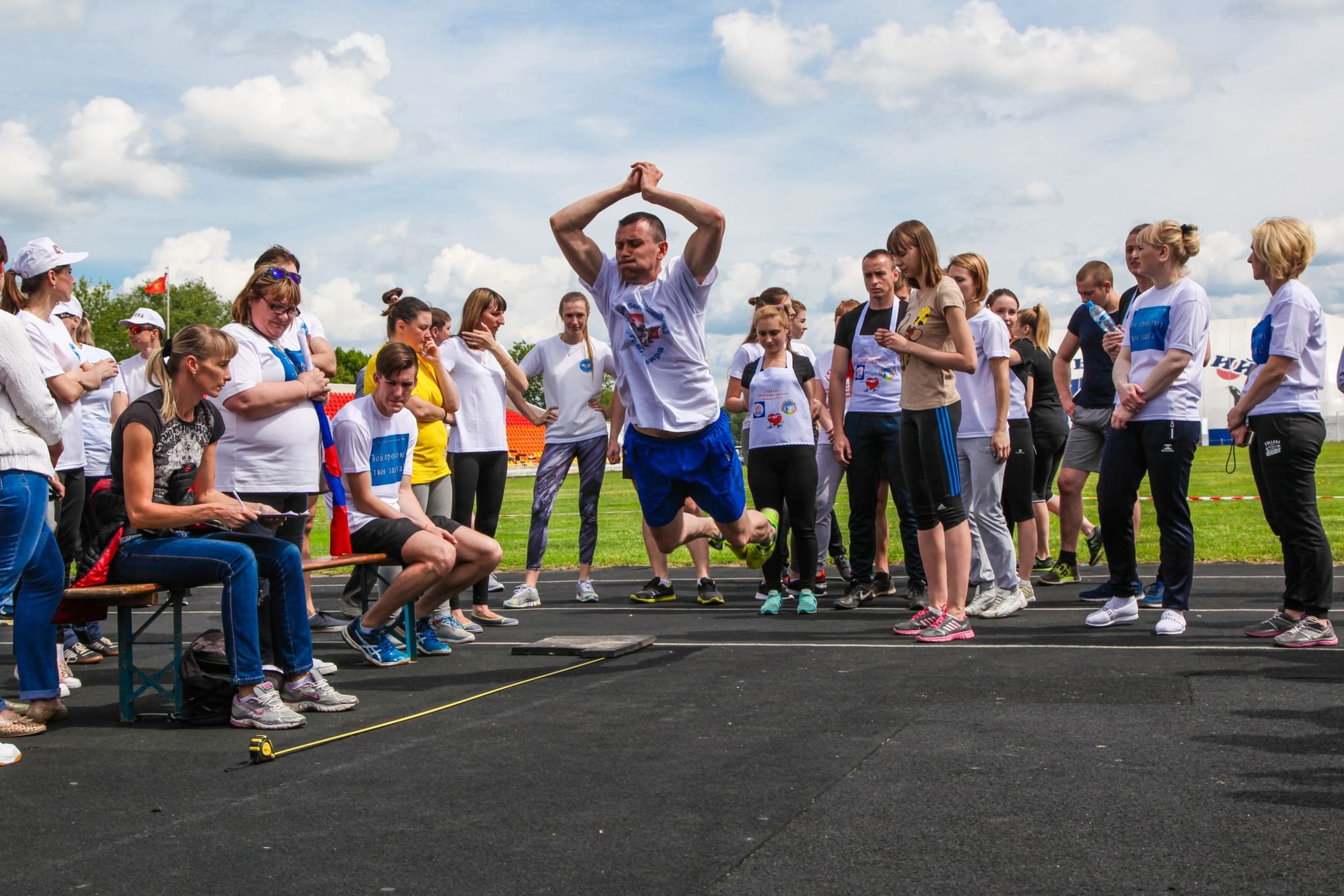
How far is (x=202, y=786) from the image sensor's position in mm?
4047

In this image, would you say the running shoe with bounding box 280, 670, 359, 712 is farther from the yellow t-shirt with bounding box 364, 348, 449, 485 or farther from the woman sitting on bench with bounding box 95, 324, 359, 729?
the yellow t-shirt with bounding box 364, 348, 449, 485

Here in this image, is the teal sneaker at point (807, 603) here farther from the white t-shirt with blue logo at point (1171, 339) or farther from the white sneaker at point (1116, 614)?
the white t-shirt with blue logo at point (1171, 339)

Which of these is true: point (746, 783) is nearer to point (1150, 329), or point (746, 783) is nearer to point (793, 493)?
point (1150, 329)

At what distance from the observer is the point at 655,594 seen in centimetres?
895

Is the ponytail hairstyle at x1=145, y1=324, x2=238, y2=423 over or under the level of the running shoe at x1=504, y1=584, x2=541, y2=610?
over

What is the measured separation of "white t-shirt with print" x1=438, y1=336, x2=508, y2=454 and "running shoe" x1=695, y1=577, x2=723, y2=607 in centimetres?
171

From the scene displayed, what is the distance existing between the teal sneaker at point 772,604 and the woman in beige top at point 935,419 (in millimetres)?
1248

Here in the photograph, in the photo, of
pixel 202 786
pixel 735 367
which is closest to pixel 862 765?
pixel 202 786

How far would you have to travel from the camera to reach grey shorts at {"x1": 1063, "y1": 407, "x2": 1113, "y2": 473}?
866 centimetres

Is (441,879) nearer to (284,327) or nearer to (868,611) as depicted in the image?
(284,327)

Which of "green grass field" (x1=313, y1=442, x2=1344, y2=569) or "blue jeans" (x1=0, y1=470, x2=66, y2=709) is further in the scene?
"green grass field" (x1=313, y1=442, x2=1344, y2=569)

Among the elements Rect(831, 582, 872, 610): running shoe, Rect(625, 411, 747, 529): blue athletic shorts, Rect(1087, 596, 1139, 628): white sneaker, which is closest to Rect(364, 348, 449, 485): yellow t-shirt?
Rect(625, 411, 747, 529): blue athletic shorts

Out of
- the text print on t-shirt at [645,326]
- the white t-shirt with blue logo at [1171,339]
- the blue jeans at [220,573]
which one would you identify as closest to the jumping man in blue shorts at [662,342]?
the text print on t-shirt at [645,326]

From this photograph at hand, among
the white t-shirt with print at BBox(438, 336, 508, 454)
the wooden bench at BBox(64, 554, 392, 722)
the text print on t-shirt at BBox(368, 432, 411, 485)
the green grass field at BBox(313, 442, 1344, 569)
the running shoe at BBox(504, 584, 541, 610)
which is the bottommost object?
the green grass field at BBox(313, 442, 1344, 569)
